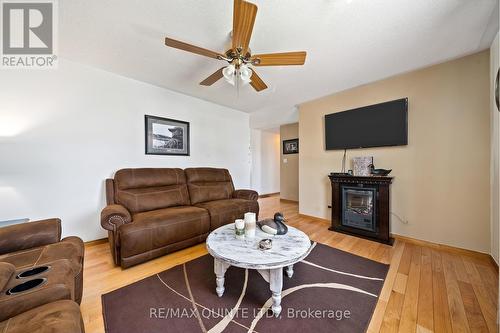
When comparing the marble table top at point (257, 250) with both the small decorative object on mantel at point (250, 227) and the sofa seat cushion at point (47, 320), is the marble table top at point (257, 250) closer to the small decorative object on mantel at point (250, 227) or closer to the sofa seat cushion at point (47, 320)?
the small decorative object on mantel at point (250, 227)

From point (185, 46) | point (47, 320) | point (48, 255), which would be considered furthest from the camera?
point (185, 46)

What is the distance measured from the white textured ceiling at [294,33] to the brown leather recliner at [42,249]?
1803mm

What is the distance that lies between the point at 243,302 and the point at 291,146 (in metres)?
4.62

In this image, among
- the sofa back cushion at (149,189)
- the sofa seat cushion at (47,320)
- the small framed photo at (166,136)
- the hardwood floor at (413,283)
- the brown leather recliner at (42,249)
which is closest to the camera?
the sofa seat cushion at (47,320)

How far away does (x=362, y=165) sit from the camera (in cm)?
288

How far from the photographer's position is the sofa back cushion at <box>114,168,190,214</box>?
92.7 inches

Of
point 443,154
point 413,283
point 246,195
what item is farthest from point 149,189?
point 443,154

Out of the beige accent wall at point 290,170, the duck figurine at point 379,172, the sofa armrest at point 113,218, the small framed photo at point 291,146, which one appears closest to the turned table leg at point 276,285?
the sofa armrest at point 113,218

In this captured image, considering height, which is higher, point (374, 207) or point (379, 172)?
point (379, 172)

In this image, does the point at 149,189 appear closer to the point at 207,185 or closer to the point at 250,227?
the point at 207,185

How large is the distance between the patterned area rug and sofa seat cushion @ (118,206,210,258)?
0.34 meters

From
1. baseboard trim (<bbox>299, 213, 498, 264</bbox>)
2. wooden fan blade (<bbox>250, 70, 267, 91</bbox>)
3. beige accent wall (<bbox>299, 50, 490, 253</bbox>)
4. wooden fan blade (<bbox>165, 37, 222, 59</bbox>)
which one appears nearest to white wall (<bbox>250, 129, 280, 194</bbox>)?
beige accent wall (<bbox>299, 50, 490, 253</bbox>)

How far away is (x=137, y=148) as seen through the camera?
113 inches

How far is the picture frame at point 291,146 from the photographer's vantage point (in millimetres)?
5379
